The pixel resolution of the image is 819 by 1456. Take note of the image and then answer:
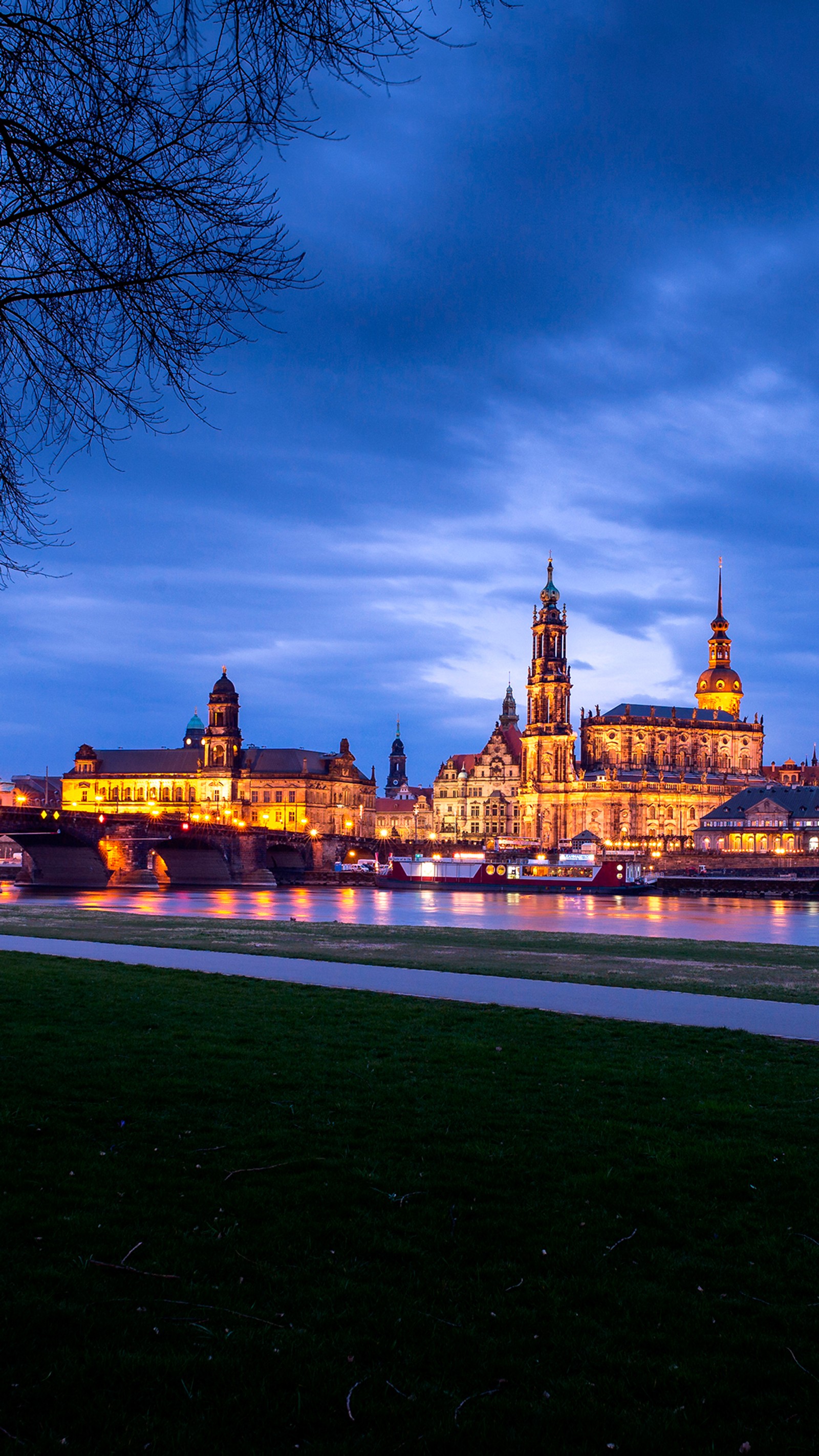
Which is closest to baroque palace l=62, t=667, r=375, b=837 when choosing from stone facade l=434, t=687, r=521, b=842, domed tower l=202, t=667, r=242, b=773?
domed tower l=202, t=667, r=242, b=773

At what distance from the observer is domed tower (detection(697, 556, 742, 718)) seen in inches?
6983

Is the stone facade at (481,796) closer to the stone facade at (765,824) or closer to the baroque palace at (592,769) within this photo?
the baroque palace at (592,769)

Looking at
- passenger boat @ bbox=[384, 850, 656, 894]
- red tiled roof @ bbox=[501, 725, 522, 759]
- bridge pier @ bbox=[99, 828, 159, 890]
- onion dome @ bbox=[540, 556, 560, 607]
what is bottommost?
passenger boat @ bbox=[384, 850, 656, 894]

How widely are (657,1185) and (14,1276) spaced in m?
3.87

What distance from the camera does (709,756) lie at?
547 ft

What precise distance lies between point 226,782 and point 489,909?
102 meters

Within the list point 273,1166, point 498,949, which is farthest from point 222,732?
point 273,1166

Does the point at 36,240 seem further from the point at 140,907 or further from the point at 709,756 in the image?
the point at 709,756

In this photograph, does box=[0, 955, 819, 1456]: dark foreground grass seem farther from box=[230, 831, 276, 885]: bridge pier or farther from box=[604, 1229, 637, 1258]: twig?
box=[230, 831, 276, 885]: bridge pier

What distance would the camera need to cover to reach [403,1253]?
5.62 m

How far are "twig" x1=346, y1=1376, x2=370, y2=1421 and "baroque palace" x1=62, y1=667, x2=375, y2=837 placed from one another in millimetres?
147202

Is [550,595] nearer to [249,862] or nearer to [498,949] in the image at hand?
[249,862]

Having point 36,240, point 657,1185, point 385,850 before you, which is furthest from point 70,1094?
point 385,850

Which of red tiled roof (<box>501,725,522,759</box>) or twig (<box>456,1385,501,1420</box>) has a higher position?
red tiled roof (<box>501,725,522,759</box>)
